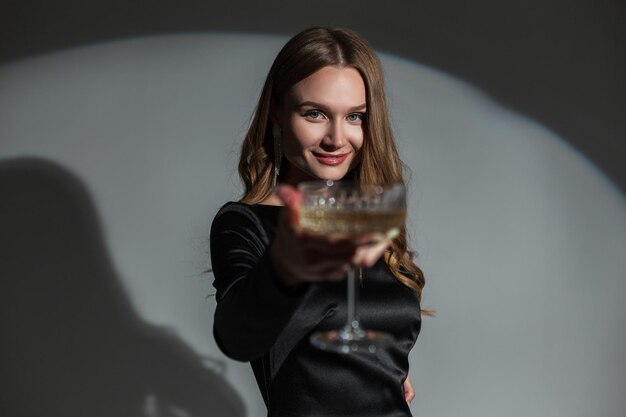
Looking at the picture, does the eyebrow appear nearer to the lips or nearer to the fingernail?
the lips

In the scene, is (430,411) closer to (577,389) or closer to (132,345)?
(577,389)

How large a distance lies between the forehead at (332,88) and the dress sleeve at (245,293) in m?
0.31

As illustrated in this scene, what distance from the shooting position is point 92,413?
3223 millimetres

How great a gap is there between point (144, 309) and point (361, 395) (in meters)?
1.27

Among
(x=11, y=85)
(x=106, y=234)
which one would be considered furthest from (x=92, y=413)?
(x=11, y=85)

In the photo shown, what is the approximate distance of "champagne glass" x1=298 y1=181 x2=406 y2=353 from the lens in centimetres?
142

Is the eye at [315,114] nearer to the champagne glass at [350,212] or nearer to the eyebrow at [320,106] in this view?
the eyebrow at [320,106]

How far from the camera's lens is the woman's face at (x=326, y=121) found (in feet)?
6.82

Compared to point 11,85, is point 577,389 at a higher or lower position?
lower

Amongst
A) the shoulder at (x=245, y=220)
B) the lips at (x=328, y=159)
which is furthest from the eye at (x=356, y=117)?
the shoulder at (x=245, y=220)

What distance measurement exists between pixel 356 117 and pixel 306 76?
154mm

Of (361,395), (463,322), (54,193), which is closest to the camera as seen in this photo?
(361,395)

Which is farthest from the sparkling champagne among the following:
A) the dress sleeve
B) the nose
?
the nose

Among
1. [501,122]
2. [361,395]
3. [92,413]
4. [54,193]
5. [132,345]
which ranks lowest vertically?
[92,413]
